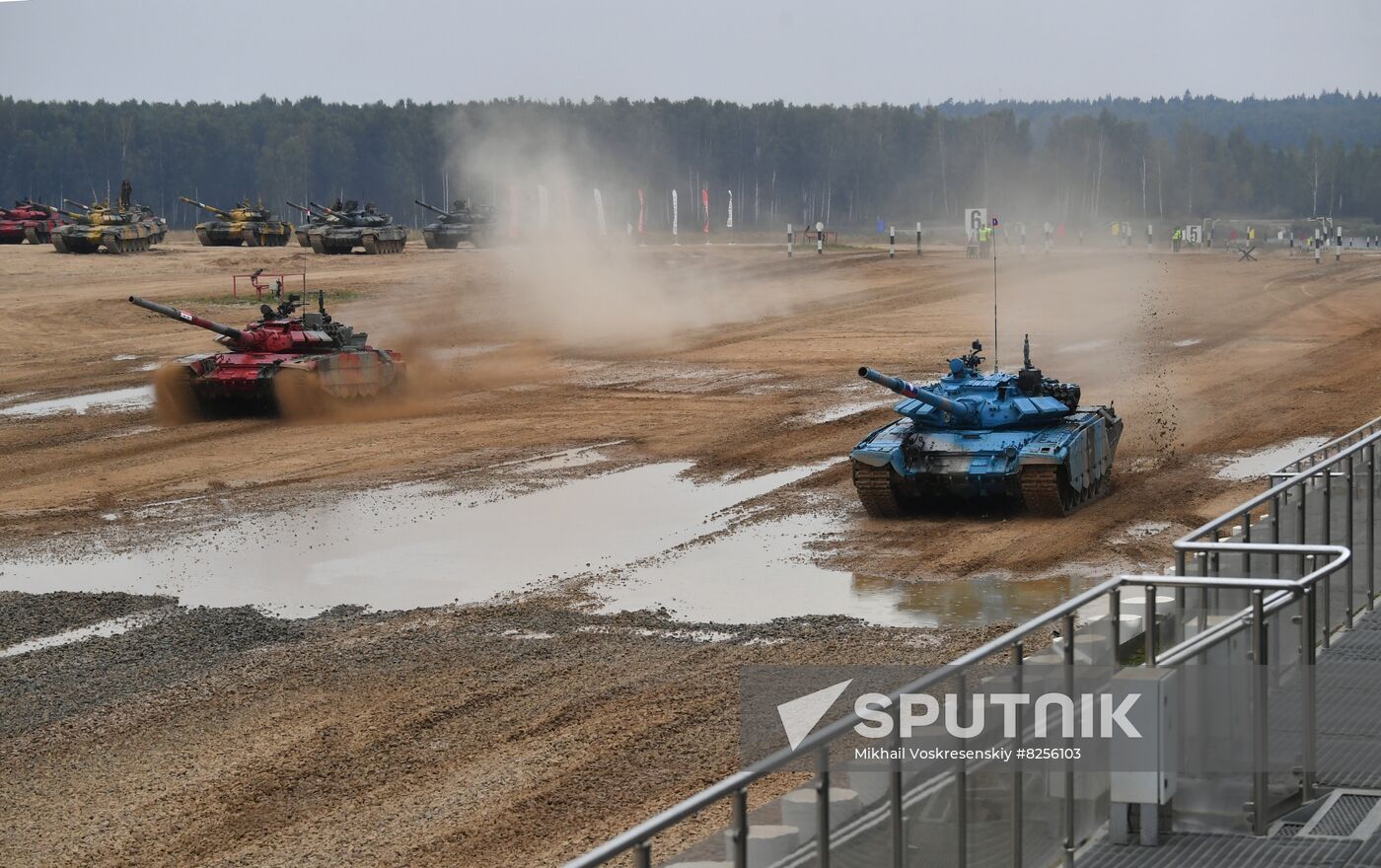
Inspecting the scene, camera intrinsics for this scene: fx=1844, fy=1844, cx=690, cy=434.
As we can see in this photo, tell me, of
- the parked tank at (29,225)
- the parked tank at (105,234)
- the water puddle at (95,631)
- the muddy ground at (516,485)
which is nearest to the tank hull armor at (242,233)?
the parked tank at (105,234)

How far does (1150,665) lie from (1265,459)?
17066mm

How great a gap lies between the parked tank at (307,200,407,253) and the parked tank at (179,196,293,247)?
2916mm

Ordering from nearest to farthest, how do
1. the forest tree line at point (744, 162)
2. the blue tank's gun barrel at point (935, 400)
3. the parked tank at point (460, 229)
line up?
the blue tank's gun barrel at point (935, 400) < the parked tank at point (460, 229) < the forest tree line at point (744, 162)

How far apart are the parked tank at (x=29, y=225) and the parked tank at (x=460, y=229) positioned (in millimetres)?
13870

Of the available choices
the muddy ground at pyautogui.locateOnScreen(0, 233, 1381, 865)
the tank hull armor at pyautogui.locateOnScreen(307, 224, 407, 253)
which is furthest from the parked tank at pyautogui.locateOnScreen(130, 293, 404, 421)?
the tank hull armor at pyautogui.locateOnScreen(307, 224, 407, 253)

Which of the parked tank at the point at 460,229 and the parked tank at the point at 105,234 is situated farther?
the parked tank at the point at 460,229

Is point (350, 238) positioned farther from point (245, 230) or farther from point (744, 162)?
point (744, 162)

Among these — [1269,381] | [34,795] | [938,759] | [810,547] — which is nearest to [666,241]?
[1269,381]

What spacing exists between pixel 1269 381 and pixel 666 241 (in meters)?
43.6

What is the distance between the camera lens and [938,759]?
6.38m

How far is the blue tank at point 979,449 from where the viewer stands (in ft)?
62.7

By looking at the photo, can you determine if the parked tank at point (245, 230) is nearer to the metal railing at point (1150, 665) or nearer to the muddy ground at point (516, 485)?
the muddy ground at point (516, 485)

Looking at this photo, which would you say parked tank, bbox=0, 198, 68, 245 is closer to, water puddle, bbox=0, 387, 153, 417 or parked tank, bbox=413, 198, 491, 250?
parked tank, bbox=413, 198, 491, 250

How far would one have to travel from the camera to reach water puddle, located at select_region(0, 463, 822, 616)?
56.9 ft
